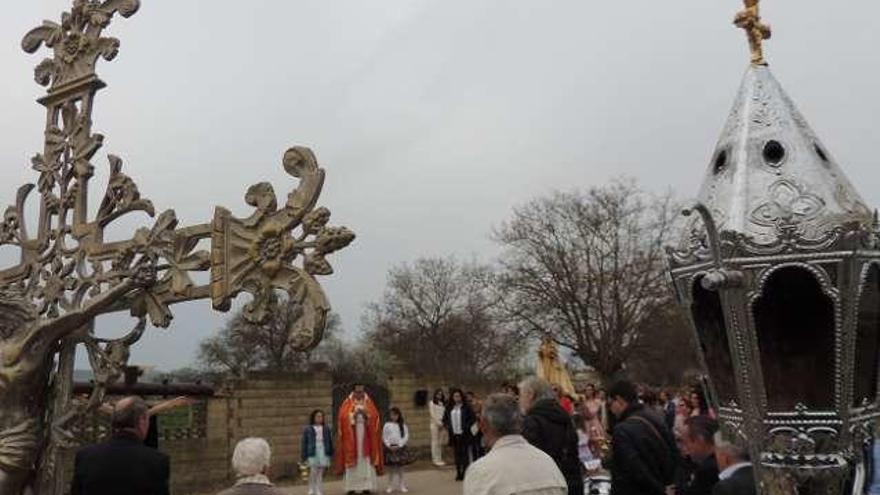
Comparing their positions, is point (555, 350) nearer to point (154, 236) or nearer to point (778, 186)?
point (154, 236)

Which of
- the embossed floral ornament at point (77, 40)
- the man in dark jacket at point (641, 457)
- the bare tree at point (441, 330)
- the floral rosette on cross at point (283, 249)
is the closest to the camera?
the floral rosette on cross at point (283, 249)

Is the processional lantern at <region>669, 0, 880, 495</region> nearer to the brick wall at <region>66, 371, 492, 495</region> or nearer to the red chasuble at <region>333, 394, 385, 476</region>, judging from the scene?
the red chasuble at <region>333, 394, 385, 476</region>

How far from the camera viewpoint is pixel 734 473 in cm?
355

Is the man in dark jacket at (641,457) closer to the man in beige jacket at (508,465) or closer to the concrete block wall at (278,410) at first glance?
the man in beige jacket at (508,465)

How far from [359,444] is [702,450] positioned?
8.67 meters

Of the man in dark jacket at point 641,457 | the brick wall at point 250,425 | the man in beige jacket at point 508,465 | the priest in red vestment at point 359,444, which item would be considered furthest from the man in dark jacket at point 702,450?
the brick wall at point 250,425

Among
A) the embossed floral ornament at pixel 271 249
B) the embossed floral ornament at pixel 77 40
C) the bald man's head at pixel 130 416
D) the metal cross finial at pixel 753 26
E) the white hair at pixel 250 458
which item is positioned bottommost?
the white hair at pixel 250 458

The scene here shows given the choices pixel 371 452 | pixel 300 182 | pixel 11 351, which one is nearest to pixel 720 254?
pixel 300 182

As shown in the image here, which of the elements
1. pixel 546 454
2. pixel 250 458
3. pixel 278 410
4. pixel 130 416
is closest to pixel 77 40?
pixel 130 416

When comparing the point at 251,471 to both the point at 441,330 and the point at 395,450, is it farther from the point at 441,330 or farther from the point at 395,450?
the point at 441,330

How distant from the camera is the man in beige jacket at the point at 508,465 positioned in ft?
10.9

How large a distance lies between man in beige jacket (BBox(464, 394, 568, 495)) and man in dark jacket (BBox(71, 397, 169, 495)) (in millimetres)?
1596

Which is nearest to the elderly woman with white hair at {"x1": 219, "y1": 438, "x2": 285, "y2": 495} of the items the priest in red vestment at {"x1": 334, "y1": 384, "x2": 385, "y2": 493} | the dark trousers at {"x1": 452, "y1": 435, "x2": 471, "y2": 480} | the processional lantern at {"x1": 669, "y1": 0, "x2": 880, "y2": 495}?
the processional lantern at {"x1": 669, "y1": 0, "x2": 880, "y2": 495}

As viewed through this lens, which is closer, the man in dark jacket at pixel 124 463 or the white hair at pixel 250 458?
the white hair at pixel 250 458
